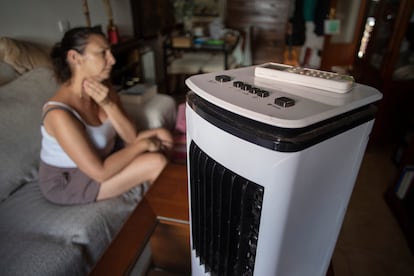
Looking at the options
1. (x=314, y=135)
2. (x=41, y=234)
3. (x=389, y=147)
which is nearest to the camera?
(x=314, y=135)

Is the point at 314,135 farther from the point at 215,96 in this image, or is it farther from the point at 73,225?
the point at 73,225

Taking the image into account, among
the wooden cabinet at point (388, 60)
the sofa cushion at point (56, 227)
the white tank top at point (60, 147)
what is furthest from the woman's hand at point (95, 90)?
the wooden cabinet at point (388, 60)

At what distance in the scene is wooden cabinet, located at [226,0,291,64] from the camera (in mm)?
3379

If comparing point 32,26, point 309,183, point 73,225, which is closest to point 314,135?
point 309,183

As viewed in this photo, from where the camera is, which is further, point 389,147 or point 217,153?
point 389,147

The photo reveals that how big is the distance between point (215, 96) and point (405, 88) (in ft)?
6.32

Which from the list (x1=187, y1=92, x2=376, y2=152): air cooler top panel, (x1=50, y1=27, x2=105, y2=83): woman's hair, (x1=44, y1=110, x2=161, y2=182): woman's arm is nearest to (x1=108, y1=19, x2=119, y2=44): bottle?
(x1=50, y1=27, x2=105, y2=83): woman's hair

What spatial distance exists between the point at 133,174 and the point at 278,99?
84 centimetres

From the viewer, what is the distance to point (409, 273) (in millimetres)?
1198

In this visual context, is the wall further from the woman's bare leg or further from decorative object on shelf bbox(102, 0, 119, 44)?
the woman's bare leg

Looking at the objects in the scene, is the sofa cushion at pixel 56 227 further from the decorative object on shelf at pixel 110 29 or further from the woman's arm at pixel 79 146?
the decorative object on shelf at pixel 110 29

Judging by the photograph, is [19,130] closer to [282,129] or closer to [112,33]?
[282,129]

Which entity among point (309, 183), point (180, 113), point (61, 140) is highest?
point (309, 183)

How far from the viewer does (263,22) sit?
3467mm
